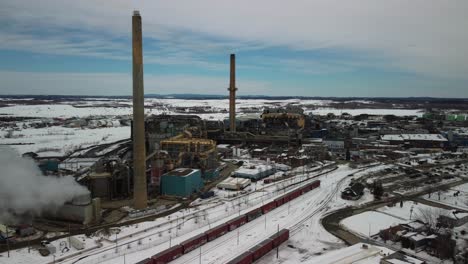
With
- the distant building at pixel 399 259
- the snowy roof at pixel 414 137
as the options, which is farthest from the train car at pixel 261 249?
the snowy roof at pixel 414 137

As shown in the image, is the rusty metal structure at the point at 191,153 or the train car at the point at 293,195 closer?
the train car at the point at 293,195

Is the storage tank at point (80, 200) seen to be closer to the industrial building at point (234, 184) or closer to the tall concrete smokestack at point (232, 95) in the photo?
the industrial building at point (234, 184)

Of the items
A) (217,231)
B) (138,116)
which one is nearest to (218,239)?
(217,231)

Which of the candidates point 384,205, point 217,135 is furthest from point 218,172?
point 217,135

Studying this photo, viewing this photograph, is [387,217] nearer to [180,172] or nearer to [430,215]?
[430,215]

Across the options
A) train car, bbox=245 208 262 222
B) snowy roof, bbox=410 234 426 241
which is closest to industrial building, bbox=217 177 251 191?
train car, bbox=245 208 262 222

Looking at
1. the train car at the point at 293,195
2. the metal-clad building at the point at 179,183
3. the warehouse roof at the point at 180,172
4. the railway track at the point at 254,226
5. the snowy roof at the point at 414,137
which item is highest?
the snowy roof at the point at 414,137

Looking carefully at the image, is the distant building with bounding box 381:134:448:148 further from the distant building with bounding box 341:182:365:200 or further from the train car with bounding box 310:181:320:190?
the train car with bounding box 310:181:320:190
